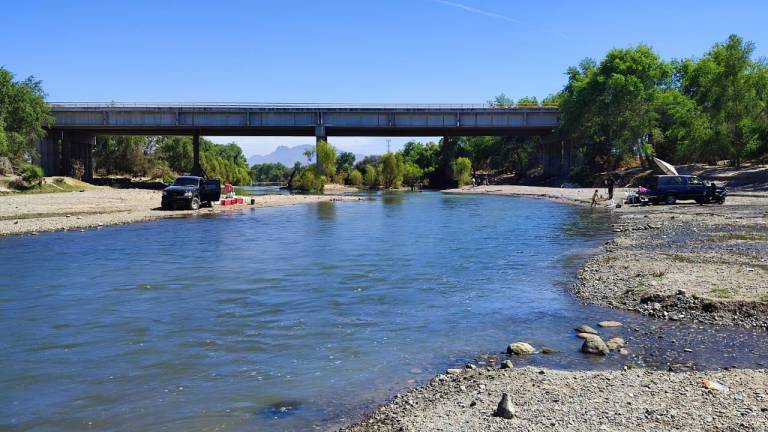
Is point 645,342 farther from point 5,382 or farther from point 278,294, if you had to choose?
point 5,382

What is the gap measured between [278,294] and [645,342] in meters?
8.19

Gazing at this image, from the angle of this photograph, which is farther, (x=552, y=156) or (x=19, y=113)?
(x=552, y=156)

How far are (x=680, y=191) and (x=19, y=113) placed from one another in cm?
6632

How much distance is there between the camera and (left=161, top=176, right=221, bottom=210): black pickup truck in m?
42.4

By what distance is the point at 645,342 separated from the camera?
32.6ft

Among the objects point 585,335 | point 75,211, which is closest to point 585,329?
point 585,335

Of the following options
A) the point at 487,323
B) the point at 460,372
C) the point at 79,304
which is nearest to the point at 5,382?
the point at 79,304

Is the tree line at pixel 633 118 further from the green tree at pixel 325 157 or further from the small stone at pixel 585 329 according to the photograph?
the small stone at pixel 585 329

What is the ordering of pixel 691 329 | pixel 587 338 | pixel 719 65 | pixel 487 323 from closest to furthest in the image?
pixel 587 338, pixel 691 329, pixel 487 323, pixel 719 65

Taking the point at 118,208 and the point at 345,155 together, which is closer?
the point at 118,208

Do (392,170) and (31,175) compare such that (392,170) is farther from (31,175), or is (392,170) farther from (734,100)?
(31,175)

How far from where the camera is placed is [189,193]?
140ft

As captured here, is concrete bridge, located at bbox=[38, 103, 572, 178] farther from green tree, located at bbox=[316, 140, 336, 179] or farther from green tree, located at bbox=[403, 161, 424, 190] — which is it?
green tree, located at bbox=[403, 161, 424, 190]

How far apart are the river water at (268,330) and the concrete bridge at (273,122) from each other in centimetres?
6040
